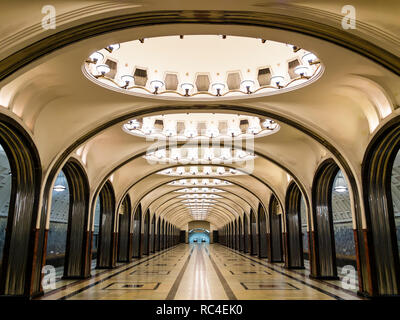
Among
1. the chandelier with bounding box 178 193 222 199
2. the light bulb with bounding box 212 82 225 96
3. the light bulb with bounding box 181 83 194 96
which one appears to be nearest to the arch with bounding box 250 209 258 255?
the chandelier with bounding box 178 193 222 199

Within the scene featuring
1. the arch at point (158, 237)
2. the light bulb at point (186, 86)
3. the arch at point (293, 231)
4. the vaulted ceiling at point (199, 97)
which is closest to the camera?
the vaulted ceiling at point (199, 97)

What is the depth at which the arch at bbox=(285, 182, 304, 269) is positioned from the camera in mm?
14984

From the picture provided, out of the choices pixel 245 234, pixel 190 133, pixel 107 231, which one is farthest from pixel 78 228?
pixel 245 234

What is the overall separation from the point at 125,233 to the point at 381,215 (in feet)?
45.7

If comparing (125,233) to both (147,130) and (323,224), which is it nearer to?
(147,130)

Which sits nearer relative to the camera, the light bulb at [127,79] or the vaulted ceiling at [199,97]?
the vaulted ceiling at [199,97]

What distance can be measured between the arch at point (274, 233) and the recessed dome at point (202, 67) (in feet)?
36.0

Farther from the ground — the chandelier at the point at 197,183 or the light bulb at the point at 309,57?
the light bulb at the point at 309,57

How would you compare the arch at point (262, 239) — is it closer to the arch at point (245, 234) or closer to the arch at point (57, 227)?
the arch at point (245, 234)

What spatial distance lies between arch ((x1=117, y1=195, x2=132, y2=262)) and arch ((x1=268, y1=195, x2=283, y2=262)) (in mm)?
7836

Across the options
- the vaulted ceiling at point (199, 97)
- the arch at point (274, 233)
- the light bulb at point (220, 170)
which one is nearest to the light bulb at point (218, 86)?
the vaulted ceiling at point (199, 97)

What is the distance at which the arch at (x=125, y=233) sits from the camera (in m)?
18.5

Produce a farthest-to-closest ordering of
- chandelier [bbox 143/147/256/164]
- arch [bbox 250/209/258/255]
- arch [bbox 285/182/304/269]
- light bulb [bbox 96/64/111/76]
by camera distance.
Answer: arch [bbox 250/209/258/255], chandelier [bbox 143/147/256/164], arch [bbox 285/182/304/269], light bulb [bbox 96/64/111/76]

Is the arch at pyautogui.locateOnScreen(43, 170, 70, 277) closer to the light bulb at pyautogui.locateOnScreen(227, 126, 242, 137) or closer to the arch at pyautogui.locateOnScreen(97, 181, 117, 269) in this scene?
the arch at pyautogui.locateOnScreen(97, 181, 117, 269)
